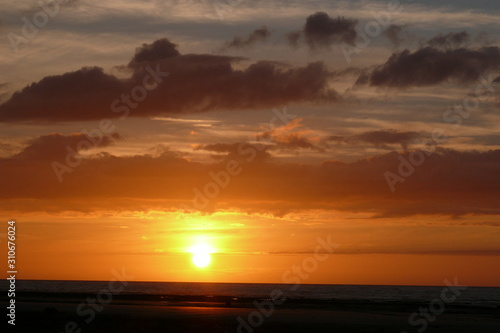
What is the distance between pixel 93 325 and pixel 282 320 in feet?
55.8

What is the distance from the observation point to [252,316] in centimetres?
5856

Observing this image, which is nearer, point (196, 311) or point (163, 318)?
point (163, 318)

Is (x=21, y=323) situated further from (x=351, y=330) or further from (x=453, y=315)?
(x=453, y=315)

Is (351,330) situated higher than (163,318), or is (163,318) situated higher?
(163,318)

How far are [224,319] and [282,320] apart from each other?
17.7 ft

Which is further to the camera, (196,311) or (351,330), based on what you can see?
(196,311)

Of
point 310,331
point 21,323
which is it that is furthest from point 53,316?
point 310,331

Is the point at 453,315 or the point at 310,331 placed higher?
the point at 453,315

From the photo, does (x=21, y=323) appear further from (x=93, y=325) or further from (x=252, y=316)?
(x=252, y=316)

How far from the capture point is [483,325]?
5628 cm

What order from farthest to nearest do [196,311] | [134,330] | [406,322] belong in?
1. [196,311]
2. [406,322]
3. [134,330]

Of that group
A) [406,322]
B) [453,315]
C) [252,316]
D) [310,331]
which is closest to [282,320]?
[252,316]

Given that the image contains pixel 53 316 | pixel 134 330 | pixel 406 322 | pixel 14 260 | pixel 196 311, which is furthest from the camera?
pixel 196 311

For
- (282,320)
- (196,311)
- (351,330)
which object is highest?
(196,311)
